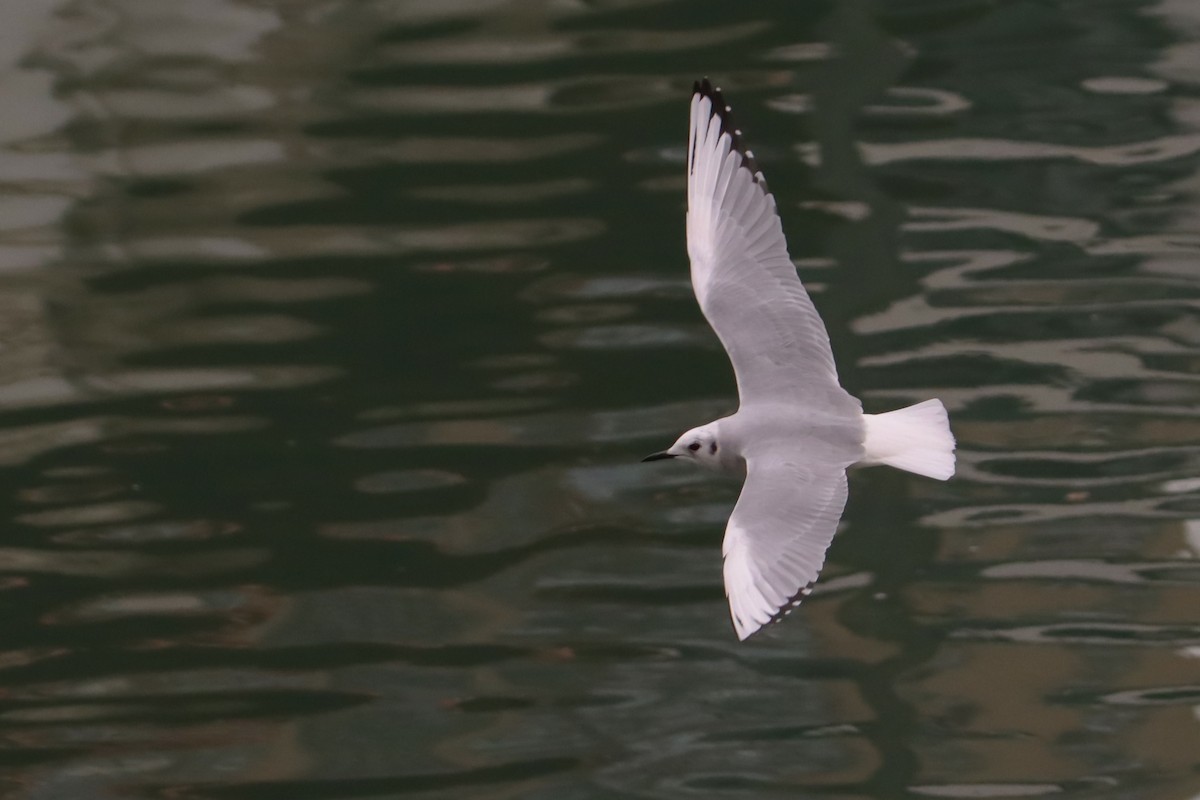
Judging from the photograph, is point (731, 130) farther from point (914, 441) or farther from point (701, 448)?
point (914, 441)

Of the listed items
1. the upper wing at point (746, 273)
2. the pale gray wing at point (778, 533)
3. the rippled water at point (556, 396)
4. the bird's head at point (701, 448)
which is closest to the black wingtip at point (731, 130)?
the upper wing at point (746, 273)

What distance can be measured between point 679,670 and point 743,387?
1.49 meters

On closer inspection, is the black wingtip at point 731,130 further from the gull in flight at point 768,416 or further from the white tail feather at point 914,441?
the white tail feather at point 914,441

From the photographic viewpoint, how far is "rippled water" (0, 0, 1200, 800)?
488 cm

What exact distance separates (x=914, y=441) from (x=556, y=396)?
7.79ft

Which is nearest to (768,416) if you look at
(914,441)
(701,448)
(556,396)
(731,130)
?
(701,448)

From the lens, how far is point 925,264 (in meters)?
5.99

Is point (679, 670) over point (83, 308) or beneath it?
beneath

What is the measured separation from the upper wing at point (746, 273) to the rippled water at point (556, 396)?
1.44 m

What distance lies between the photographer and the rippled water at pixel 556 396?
4875 millimetres

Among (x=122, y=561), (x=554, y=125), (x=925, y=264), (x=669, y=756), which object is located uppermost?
(x=554, y=125)

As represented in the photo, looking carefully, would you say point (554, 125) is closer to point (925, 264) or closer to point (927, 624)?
point (925, 264)

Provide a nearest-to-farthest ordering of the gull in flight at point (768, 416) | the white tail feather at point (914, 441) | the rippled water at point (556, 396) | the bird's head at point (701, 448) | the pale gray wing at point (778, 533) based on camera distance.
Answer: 1. the pale gray wing at point (778, 533)
2. the gull in flight at point (768, 416)
3. the white tail feather at point (914, 441)
4. the bird's head at point (701, 448)
5. the rippled water at point (556, 396)

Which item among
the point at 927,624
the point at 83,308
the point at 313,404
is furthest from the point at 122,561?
the point at 927,624
